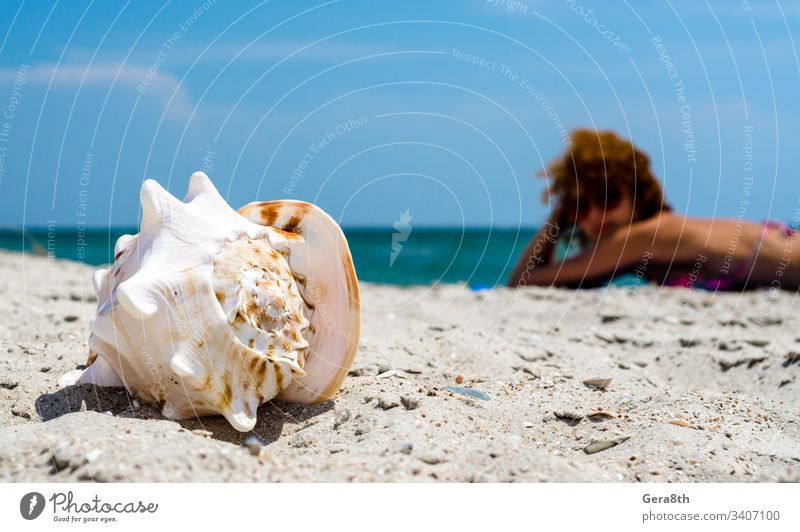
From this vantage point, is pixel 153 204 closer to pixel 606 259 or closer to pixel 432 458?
pixel 432 458

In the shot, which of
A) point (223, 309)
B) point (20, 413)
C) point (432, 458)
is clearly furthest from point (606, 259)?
point (20, 413)

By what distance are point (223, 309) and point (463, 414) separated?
4.34 feet

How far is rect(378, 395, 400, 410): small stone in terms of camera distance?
162 inches

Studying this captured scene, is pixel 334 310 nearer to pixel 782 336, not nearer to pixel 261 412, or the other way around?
pixel 261 412

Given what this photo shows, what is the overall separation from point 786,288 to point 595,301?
10.6 ft

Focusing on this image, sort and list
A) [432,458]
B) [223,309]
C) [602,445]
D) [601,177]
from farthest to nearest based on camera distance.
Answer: [601,177]
[223,309]
[602,445]
[432,458]

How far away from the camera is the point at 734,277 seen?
34.0 ft

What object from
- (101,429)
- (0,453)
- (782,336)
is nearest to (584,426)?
(101,429)

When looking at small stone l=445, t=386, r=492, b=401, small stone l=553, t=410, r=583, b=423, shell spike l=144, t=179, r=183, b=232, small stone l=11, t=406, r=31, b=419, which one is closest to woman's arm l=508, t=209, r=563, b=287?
small stone l=445, t=386, r=492, b=401

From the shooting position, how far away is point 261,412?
426 cm

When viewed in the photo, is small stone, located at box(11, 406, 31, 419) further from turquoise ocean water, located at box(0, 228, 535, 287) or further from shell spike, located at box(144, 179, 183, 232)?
turquoise ocean water, located at box(0, 228, 535, 287)

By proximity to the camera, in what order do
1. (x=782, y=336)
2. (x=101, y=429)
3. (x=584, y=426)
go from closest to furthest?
(x=101, y=429)
(x=584, y=426)
(x=782, y=336)

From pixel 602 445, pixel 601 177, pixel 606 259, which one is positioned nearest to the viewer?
pixel 602 445

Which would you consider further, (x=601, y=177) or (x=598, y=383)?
(x=601, y=177)
